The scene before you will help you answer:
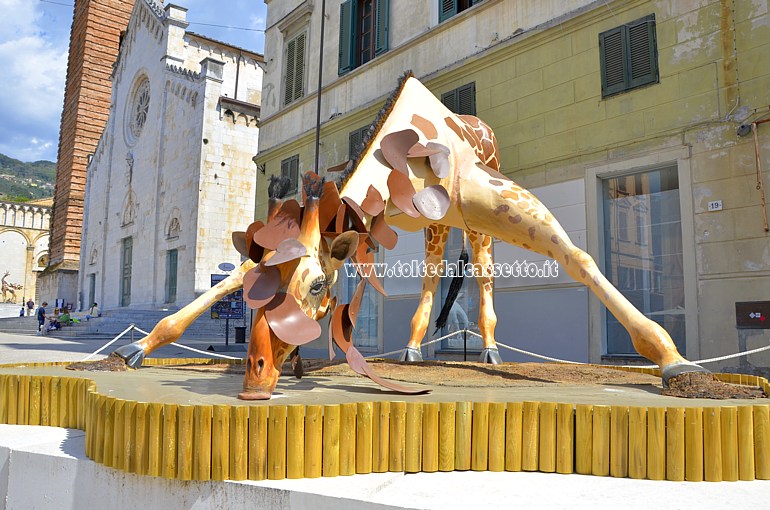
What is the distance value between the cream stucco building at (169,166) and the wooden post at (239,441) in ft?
66.7

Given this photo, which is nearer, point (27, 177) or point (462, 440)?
point (462, 440)

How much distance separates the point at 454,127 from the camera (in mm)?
5855

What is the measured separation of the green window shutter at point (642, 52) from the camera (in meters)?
8.10

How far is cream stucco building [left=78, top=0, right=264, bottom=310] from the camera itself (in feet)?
75.5

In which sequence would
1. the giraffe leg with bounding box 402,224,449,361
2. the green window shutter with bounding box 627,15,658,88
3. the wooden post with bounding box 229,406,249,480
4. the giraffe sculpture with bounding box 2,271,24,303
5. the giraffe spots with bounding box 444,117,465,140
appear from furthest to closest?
the giraffe sculpture with bounding box 2,271,24,303
the green window shutter with bounding box 627,15,658,88
the giraffe leg with bounding box 402,224,449,361
the giraffe spots with bounding box 444,117,465,140
the wooden post with bounding box 229,406,249,480

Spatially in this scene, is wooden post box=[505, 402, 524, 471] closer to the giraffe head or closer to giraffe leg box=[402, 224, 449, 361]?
the giraffe head

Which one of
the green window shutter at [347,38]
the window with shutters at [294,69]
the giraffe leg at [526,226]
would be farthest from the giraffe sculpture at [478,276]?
the window with shutters at [294,69]

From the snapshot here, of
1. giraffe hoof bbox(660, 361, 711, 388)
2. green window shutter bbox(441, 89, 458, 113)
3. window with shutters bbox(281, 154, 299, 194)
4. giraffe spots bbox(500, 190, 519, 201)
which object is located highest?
green window shutter bbox(441, 89, 458, 113)

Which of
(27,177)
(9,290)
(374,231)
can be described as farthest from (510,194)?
(27,177)

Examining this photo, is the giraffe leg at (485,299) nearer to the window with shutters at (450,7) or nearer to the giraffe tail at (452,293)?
the giraffe tail at (452,293)

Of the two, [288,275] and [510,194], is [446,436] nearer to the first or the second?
[288,275]

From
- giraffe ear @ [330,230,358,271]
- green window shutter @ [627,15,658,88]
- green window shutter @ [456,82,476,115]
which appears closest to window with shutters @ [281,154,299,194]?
green window shutter @ [456,82,476,115]

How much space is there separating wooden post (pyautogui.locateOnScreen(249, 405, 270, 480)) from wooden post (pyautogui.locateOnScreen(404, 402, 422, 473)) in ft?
2.12

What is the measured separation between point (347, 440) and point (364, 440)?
0.27ft
